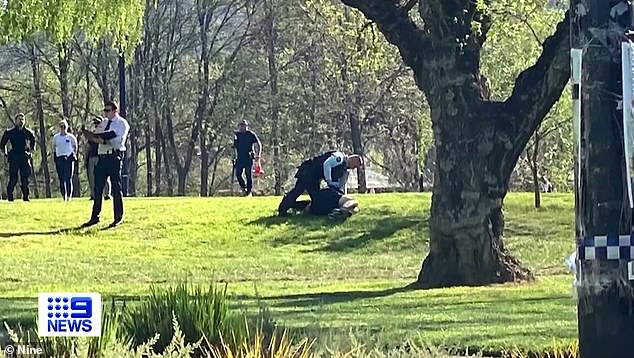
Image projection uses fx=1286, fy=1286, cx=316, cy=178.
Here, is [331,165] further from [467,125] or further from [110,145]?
[467,125]

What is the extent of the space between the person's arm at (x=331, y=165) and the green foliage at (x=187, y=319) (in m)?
15.9

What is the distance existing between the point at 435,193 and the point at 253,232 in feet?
27.4

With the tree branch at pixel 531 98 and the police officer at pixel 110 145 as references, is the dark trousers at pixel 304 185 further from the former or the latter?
the tree branch at pixel 531 98

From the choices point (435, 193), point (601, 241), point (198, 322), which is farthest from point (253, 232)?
point (601, 241)

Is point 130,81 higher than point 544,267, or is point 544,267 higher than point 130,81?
point 130,81

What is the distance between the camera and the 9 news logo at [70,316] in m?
7.57

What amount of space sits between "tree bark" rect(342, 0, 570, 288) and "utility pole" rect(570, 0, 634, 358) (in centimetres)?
842

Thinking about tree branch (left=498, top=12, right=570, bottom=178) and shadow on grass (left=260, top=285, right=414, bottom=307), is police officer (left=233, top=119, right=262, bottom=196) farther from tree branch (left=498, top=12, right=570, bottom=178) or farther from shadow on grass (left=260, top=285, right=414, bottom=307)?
tree branch (left=498, top=12, right=570, bottom=178)

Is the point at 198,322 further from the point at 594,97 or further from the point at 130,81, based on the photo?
the point at 130,81

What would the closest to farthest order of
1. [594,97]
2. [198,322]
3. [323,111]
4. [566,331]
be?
[594,97] → [198,322] → [566,331] → [323,111]

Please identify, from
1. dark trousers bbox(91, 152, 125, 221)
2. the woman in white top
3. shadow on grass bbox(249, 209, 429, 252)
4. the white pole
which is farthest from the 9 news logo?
the woman in white top

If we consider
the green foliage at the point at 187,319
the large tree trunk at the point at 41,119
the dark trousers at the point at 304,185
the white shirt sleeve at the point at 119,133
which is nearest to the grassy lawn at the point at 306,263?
the dark trousers at the point at 304,185

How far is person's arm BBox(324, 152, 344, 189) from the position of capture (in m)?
24.6

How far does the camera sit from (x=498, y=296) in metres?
14.0
